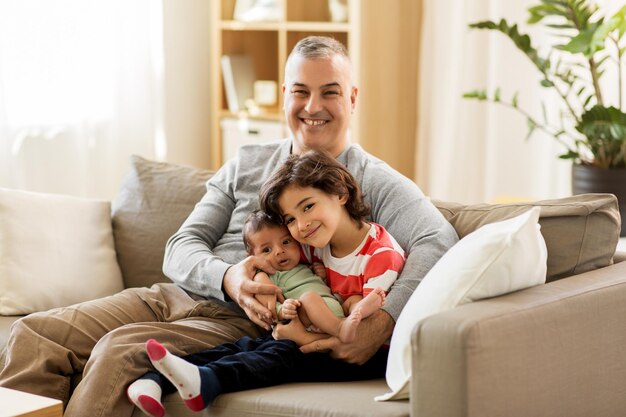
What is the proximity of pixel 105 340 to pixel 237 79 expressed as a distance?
8.71 feet

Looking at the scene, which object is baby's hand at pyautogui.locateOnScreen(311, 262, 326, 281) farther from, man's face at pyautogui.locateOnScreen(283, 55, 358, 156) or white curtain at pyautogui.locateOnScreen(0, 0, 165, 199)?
white curtain at pyautogui.locateOnScreen(0, 0, 165, 199)

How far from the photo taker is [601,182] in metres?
3.10

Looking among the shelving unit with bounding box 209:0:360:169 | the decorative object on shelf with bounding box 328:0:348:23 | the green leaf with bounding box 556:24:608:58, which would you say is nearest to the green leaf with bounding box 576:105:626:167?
the green leaf with bounding box 556:24:608:58

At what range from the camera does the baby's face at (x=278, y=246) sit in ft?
7.43

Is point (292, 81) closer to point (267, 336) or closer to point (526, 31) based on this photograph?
point (267, 336)

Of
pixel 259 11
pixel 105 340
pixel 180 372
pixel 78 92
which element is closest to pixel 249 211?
pixel 105 340

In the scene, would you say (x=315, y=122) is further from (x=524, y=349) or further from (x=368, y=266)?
(x=524, y=349)

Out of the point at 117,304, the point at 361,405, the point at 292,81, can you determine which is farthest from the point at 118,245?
the point at 361,405

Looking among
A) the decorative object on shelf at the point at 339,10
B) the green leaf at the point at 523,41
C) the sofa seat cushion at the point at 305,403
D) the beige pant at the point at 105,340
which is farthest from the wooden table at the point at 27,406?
the decorative object on shelf at the point at 339,10

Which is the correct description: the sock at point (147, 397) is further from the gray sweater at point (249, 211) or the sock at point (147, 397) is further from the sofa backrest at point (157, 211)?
the sofa backrest at point (157, 211)

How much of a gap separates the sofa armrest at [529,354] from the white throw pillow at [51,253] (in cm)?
130

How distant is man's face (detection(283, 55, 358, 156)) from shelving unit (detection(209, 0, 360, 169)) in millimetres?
1691

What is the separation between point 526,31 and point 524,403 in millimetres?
2463

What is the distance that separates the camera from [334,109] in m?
2.51
